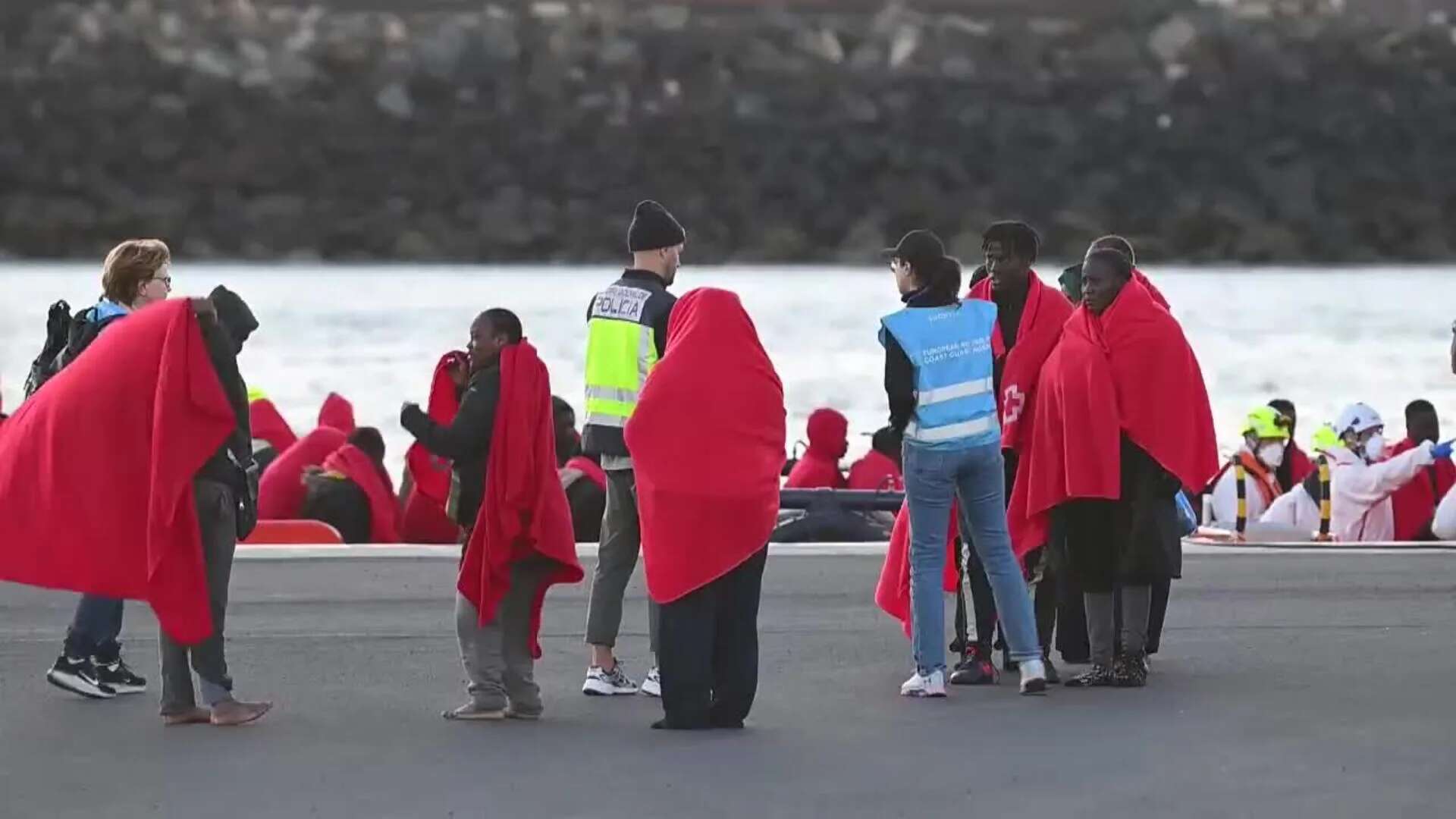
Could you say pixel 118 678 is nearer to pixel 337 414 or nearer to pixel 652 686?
pixel 652 686

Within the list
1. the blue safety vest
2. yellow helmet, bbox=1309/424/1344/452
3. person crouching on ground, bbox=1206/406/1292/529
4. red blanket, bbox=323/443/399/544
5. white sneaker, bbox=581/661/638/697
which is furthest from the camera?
yellow helmet, bbox=1309/424/1344/452

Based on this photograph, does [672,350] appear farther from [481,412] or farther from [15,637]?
[15,637]

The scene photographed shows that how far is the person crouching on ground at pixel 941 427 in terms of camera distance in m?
10.7

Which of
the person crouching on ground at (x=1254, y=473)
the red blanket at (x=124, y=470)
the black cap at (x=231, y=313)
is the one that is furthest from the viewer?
the person crouching on ground at (x=1254, y=473)

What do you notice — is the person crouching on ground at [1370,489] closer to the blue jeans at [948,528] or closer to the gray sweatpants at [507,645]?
the blue jeans at [948,528]

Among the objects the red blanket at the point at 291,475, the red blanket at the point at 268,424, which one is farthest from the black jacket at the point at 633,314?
the red blanket at the point at 268,424

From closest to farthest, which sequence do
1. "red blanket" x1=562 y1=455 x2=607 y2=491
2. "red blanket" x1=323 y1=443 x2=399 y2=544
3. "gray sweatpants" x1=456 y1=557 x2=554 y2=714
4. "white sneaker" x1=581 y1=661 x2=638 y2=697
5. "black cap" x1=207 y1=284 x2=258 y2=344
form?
"black cap" x1=207 y1=284 x2=258 y2=344 < "gray sweatpants" x1=456 y1=557 x2=554 y2=714 < "white sneaker" x1=581 y1=661 x2=638 y2=697 < "red blanket" x1=562 y1=455 x2=607 y2=491 < "red blanket" x1=323 y1=443 x2=399 y2=544

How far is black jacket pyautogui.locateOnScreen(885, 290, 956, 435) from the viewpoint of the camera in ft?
35.0

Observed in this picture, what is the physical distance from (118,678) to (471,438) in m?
1.87

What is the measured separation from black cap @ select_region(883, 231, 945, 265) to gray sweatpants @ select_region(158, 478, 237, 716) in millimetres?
2448

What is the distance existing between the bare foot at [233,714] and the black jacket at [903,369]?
2.42 m

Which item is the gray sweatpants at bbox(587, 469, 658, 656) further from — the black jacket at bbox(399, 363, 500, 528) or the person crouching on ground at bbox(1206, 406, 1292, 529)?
the person crouching on ground at bbox(1206, 406, 1292, 529)

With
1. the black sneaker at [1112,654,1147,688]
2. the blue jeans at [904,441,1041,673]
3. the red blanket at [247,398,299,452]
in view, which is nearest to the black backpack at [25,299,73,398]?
the blue jeans at [904,441,1041,673]

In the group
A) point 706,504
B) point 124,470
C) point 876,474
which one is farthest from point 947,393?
point 876,474
